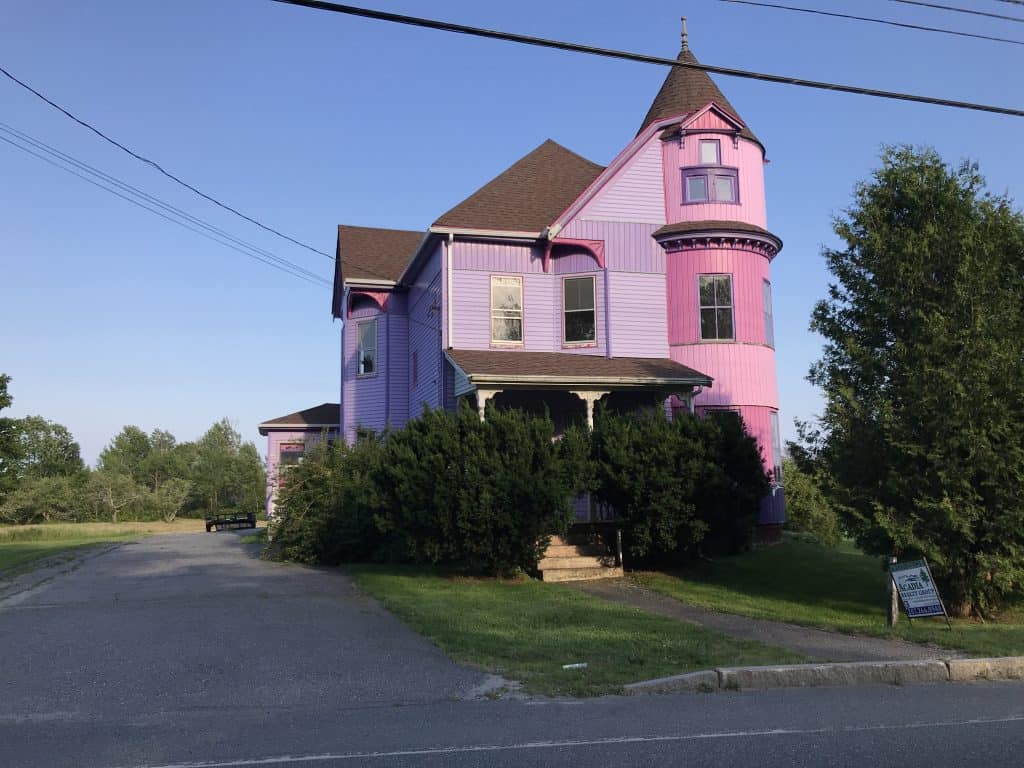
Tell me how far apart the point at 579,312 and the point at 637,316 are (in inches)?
56.1

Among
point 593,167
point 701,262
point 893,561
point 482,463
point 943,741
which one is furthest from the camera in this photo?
point 593,167

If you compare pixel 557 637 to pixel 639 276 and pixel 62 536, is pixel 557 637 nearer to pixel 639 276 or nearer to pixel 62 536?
pixel 639 276

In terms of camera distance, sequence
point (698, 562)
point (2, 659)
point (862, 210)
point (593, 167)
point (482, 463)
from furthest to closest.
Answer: point (593, 167) < point (698, 562) < point (482, 463) < point (862, 210) < point (2, 659)

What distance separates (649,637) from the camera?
10.5 m

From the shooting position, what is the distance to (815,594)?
14828 mm

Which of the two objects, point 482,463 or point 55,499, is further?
point 55,499

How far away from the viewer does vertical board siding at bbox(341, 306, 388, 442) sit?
1048 inches

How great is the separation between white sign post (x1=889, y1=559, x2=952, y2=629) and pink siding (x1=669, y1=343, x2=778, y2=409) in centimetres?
920

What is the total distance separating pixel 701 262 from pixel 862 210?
305 inches

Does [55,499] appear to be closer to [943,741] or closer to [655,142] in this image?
[655,142]

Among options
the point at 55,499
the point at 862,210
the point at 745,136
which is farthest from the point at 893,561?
the point at 55,499

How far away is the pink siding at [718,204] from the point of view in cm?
2148

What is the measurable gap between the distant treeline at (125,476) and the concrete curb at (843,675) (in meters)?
69.1

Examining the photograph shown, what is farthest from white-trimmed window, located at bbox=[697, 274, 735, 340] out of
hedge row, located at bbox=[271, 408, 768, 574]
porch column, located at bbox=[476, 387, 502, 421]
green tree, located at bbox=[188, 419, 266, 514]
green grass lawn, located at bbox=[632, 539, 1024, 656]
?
green tree, located at bbox=[188, 419, 266, 514]
